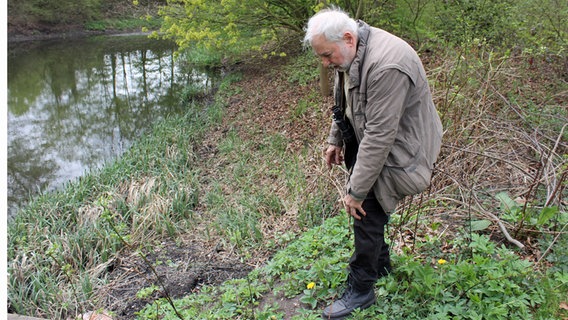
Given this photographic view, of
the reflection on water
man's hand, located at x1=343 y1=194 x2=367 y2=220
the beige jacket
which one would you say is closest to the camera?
the beige jacket

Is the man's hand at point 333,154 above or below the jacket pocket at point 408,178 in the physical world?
below

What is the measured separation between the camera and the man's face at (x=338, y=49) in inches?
84.2

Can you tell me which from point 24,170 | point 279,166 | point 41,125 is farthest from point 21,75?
point 279,166

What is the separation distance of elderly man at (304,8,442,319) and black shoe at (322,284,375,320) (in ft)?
1.23

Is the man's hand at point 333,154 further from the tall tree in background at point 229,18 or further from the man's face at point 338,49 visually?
the tall tree in background at point 229,18

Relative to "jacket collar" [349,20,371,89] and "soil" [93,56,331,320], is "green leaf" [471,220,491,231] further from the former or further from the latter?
"jacket collar" [349,20,371,89]

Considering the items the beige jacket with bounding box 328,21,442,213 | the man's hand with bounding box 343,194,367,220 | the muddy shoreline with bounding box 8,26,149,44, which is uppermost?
the beige jacket with bounding box 328,21,442,213

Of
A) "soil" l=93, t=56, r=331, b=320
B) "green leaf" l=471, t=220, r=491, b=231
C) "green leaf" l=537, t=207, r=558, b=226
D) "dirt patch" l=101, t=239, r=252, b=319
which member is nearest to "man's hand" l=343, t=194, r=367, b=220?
"soil" l=93, t=56, r=331, b=320

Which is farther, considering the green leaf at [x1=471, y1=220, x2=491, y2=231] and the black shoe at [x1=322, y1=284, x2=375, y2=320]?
the green leaf at [x1=471, y1=220, x2=491, y2=231]

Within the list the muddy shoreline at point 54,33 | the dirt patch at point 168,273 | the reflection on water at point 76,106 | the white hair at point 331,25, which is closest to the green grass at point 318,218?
the dirt patch at point 168,273

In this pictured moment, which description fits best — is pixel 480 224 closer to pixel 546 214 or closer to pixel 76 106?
pixel 546 214

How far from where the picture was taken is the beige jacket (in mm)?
2049

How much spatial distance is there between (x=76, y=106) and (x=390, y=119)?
40.2ft

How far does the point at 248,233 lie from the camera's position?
4.83 m
